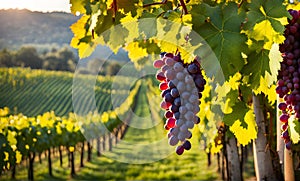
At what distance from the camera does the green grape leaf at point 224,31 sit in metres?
1.76

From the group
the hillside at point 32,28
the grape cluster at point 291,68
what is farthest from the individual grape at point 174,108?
the hillside at point 32,28

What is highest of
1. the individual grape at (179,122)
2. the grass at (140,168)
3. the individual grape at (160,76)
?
the individual grape at (160,76)

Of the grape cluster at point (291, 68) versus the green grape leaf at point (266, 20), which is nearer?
the green grape leaf at point (266, 20)

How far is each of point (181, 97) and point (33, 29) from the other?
12297 cm

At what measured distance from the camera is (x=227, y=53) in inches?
69.0

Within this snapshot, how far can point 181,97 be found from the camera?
171 cm

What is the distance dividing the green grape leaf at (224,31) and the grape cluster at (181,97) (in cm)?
11

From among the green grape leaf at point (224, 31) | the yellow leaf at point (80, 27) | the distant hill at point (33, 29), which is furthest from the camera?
the distant hill at point (33, 29)

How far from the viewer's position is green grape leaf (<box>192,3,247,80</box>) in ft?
5.76

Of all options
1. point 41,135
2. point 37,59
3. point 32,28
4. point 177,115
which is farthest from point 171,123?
point 32,28

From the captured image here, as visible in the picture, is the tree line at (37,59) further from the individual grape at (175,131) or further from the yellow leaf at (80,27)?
the individual grape at (175,131)

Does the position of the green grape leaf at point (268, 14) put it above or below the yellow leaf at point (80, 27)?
below

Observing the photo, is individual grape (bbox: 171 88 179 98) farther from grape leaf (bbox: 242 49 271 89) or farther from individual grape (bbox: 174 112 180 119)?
grape leaf (bbox: 242 49 271 89)

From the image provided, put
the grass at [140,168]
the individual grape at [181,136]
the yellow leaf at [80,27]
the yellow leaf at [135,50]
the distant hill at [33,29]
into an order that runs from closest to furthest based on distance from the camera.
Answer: the individual grape at [181,136] → the yellow leaf at [80,27] → the yellow leaf at [135,50] → the grass at [140,168] → the distant hill at [33,29]
